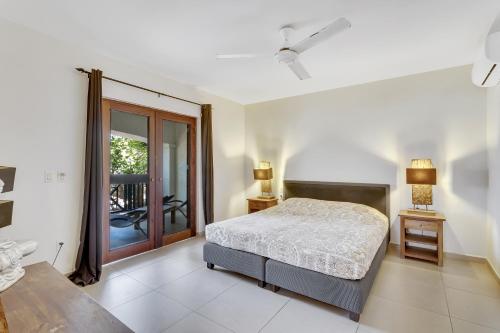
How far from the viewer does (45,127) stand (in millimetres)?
→ 2695

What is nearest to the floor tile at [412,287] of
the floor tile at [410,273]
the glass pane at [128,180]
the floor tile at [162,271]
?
the floor tile at [410,273]

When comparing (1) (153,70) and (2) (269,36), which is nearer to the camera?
(2) (269,36)

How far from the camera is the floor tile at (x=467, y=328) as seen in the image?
1.97 meters

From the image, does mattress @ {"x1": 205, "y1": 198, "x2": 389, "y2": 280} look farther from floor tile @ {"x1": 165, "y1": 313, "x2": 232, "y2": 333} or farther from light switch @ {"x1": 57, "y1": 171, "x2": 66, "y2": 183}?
light switch @ {"x1": 57, "y1": 171, "x2": 66, "y2": 183}

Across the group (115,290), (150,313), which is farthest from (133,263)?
(150,313)

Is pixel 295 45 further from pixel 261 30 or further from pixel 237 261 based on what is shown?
pixel 237 261

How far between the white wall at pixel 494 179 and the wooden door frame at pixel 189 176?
4199 millimetres

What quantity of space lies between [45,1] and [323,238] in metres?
3.45

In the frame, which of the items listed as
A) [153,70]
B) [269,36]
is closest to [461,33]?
[269,36]

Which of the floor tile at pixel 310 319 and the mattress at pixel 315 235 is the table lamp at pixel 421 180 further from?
the floor tile at pixel 310 319

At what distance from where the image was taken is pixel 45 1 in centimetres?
216

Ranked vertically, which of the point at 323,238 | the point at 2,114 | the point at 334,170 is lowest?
the point at 323,238

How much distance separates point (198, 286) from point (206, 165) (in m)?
2.24

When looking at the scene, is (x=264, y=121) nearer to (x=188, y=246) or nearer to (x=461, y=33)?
(x=188, y=246)
